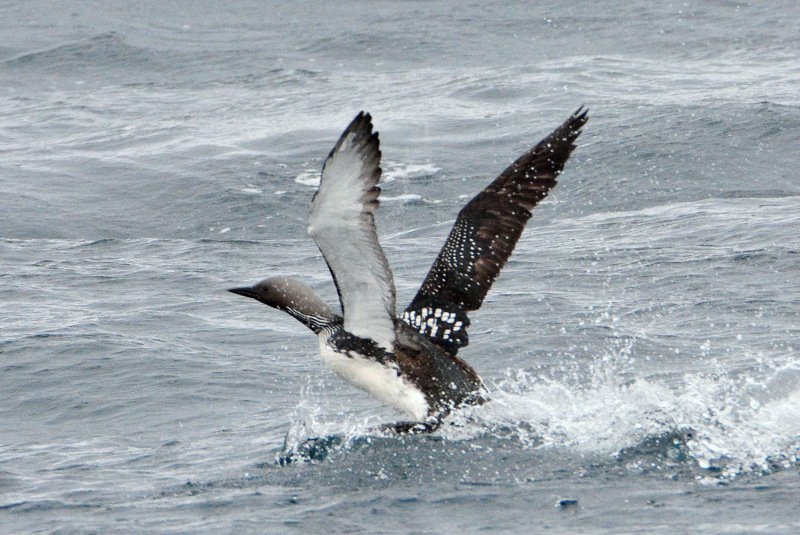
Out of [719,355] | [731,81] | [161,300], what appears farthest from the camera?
[731,81]

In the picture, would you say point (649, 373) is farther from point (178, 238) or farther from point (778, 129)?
point (778, 129)

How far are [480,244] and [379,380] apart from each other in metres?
1.15

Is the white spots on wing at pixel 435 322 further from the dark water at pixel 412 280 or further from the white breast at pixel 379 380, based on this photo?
the dark water at pixel 412 280

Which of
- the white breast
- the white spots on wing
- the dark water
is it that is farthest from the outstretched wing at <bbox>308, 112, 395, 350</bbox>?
the dark water

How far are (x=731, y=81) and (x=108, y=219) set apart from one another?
34.0ft

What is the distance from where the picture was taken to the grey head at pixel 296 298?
7.14m

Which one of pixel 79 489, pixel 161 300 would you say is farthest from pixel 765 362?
pixel 161 300

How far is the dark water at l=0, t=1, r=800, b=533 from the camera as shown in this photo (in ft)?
19.6

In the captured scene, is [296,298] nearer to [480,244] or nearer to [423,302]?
[423,302]

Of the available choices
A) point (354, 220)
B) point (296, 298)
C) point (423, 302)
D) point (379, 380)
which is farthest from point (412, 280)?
point (354, 220)

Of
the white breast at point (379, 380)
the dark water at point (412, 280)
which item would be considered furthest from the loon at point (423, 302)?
the dark water at point (412, 280)

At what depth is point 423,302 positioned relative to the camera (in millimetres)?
7383

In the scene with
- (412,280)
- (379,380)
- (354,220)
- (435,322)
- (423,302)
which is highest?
(354,220)

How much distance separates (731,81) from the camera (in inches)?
719
